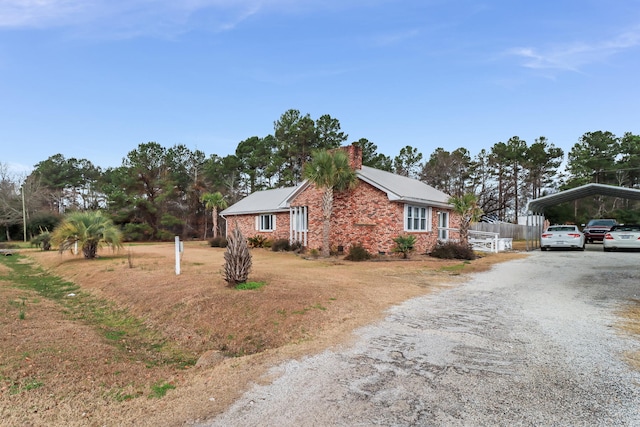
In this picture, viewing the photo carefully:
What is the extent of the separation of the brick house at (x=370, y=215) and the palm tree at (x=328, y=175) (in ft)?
3.07

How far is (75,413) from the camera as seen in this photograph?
10.8 ft

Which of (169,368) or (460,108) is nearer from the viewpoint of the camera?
(169,368)

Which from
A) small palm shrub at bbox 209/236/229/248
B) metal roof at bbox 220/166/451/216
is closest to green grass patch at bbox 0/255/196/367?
metal roof at bbox 220/166/451/216

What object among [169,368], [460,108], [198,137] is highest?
[198,137]

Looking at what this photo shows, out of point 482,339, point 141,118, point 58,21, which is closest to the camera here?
point 482,339

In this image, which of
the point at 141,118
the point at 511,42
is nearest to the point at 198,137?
the point at 141,118

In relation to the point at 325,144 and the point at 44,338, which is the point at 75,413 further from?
the point at 325,144

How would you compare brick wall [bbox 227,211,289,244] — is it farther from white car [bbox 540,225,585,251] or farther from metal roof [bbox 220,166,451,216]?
white car [bbox 540,225,585,251]

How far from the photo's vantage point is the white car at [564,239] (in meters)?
19.7

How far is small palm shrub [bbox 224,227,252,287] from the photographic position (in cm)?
834

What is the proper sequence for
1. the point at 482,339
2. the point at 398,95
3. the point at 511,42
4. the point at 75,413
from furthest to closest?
the point at 398,95 → the point at 511,42 → the point at 482,339 → the point at 75,413

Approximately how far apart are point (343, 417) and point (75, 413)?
7.95 ft

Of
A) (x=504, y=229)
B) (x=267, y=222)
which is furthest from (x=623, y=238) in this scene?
(x=267, y=222)

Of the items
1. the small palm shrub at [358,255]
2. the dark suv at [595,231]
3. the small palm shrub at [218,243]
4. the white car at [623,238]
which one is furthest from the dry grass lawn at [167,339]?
the dark suv at [595,231]
